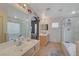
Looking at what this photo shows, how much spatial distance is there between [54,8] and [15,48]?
0.80 m

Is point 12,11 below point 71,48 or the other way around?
the other way around

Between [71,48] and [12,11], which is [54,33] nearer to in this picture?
[71,48]

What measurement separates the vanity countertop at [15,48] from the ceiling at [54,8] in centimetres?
46

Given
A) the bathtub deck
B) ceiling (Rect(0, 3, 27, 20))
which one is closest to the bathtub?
the bathtub deck

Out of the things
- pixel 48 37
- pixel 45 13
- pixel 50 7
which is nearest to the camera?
pixel 50 7

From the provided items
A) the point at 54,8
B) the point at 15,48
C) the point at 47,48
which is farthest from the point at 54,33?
the point at 15,48

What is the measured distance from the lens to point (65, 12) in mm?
1643

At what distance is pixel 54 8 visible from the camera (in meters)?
1.60

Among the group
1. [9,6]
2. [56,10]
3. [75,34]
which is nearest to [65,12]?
[56,10]

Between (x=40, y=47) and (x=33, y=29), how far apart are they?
29 centimetres

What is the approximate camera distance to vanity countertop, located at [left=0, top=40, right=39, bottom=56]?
4.87 ft

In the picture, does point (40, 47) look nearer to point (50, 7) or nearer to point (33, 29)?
point (33, 29)

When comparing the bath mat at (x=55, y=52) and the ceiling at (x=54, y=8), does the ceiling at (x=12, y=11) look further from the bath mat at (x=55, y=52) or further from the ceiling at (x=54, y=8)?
the bath mat at (x=55, y=52)

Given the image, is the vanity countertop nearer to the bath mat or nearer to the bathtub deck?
the bathtub deck
